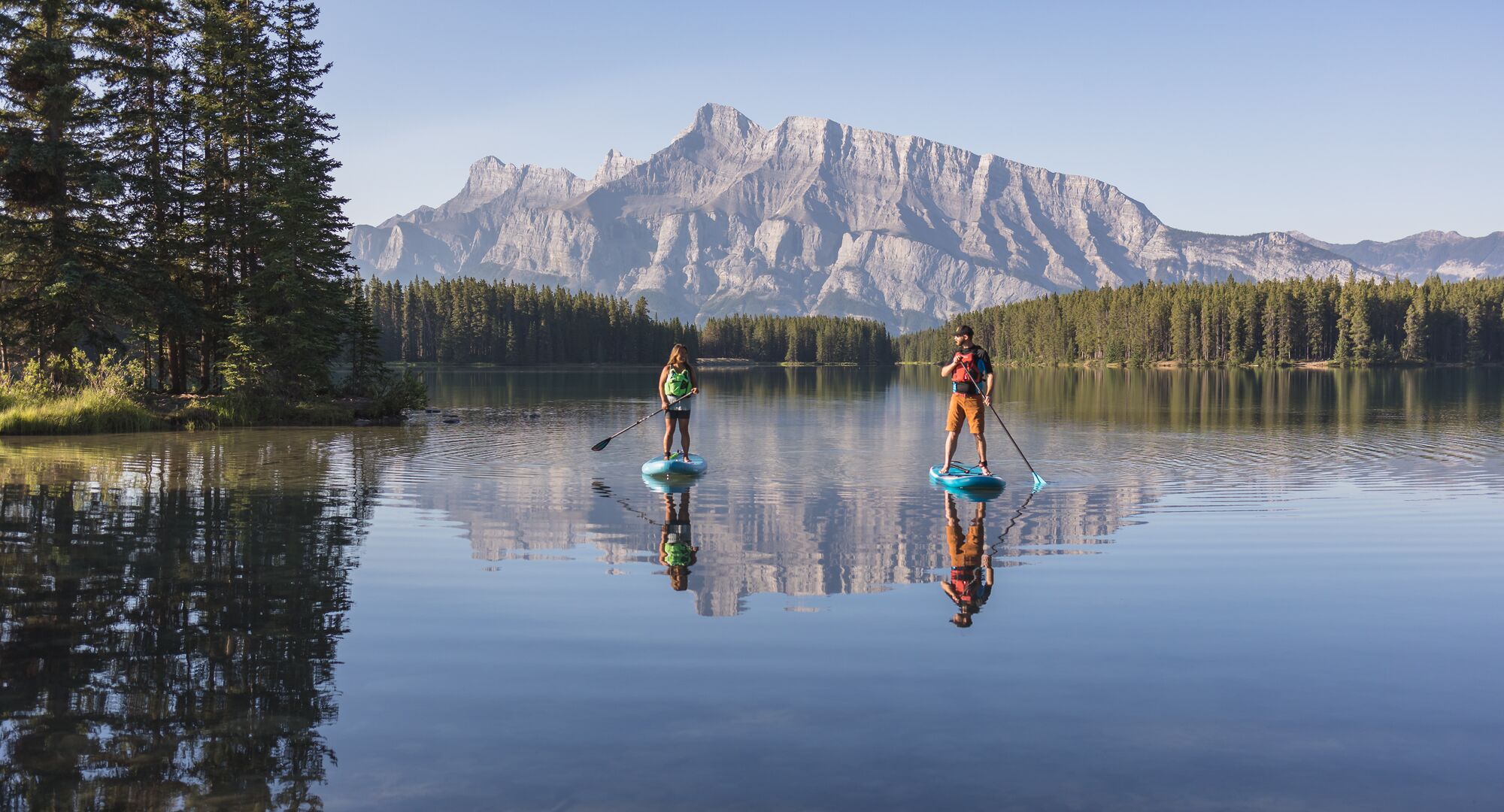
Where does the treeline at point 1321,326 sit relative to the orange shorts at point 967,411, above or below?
above

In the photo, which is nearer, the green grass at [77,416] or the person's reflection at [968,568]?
the person's reflection at [968,568]

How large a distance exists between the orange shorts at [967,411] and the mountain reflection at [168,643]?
43.0 ft

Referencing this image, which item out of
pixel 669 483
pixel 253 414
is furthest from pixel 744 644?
pixel 253 414

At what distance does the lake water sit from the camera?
24.2 ft

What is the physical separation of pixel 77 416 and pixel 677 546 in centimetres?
2880

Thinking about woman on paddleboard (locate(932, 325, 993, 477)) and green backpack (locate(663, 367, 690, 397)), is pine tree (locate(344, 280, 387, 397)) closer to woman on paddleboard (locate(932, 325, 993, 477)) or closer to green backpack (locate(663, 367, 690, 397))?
green backpack (locate(663, 367, 690, 397))

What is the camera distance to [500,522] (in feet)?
64.2

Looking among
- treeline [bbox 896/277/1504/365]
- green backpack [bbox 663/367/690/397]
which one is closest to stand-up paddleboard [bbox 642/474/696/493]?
green backpack [bbox 663/367/690/397]

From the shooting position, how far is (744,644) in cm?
1099

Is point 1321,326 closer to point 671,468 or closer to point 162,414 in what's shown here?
point 671,468

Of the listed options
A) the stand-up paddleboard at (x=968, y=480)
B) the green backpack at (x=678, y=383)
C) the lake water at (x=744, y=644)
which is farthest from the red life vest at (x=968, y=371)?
the green backpack at (x=678, y=383)

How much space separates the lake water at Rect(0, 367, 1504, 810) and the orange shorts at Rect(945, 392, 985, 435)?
1.87 metres

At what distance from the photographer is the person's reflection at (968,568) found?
12727 mm

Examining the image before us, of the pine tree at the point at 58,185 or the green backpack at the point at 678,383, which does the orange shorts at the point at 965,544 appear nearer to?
the green backpack at the point at 678,383
